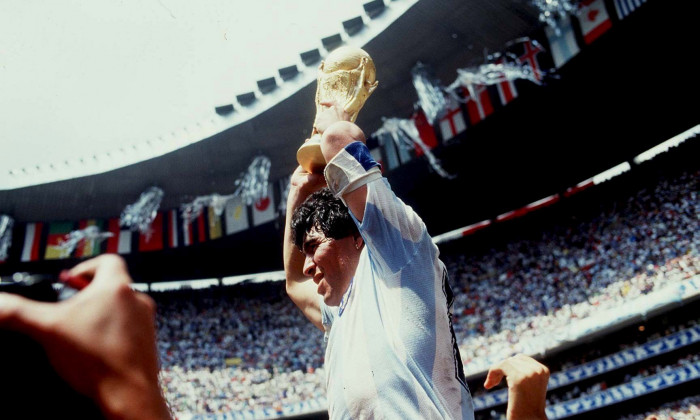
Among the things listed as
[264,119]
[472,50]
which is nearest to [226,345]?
[264,119]

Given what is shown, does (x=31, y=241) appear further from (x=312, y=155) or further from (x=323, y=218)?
(x=323, y=218)

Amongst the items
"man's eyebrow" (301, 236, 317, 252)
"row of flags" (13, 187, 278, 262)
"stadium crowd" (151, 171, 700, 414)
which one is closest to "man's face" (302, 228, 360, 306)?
"man's eyebrow" (301, 236, 317, 252)

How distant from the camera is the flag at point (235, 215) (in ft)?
62.4

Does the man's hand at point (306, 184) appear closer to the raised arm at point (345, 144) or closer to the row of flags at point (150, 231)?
the raised arm at point (345, 144)

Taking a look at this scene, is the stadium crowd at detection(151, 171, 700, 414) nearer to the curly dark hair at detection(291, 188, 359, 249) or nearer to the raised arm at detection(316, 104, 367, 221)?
the curly dark hair at detection(291, 188, 359, 249)

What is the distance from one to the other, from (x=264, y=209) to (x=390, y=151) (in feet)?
16.6

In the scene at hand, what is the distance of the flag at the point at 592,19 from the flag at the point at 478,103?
3.01m

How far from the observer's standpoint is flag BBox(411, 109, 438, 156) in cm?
Result: 1614

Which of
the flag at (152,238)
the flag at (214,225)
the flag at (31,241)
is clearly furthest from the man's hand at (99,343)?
the flag at (31,241)

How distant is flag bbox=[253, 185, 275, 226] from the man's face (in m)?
16.6

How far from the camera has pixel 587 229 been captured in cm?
1723

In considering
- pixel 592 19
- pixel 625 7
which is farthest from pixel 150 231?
pixel 625 7

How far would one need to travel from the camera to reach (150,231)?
19.5m

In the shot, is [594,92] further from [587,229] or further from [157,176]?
[157,176]
